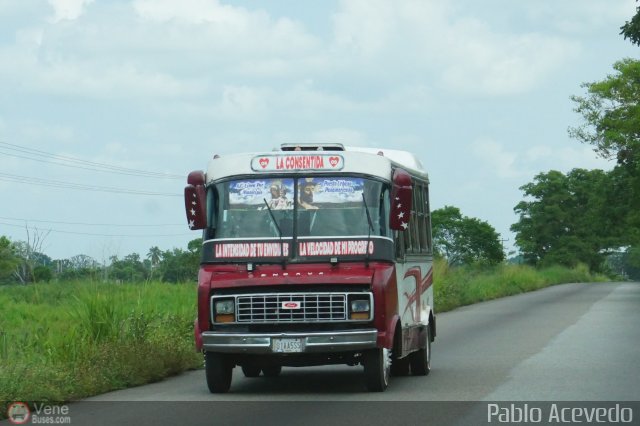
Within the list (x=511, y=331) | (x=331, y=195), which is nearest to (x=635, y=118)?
(x=511, y=331)

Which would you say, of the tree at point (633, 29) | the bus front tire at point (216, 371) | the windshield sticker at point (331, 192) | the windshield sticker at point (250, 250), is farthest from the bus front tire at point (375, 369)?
the tree at point (633, 29)

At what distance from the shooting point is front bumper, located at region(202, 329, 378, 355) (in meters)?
13.4

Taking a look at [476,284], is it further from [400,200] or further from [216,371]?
[216,371]

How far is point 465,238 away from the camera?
324 ft

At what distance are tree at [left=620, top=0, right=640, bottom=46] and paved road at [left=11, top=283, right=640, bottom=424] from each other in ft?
36.0

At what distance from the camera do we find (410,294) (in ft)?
51.2

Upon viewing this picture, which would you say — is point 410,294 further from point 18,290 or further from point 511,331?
point 18,290

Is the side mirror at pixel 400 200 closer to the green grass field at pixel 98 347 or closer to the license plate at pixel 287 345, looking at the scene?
the license plate at pixel 287 345

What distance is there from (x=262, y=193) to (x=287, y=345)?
192 cm

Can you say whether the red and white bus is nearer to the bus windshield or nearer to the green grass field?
the bus windshield

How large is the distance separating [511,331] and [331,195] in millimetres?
12270

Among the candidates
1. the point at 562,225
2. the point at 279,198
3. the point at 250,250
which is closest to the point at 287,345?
the point at 250,250

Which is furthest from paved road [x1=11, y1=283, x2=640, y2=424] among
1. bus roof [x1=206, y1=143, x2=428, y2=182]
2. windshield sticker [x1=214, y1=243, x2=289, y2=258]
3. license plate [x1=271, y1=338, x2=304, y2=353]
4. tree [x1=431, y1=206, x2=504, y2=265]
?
tree [x1=431, y1=206, x2=504, y2=265]

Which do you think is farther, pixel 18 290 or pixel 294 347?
pixel 18 290
